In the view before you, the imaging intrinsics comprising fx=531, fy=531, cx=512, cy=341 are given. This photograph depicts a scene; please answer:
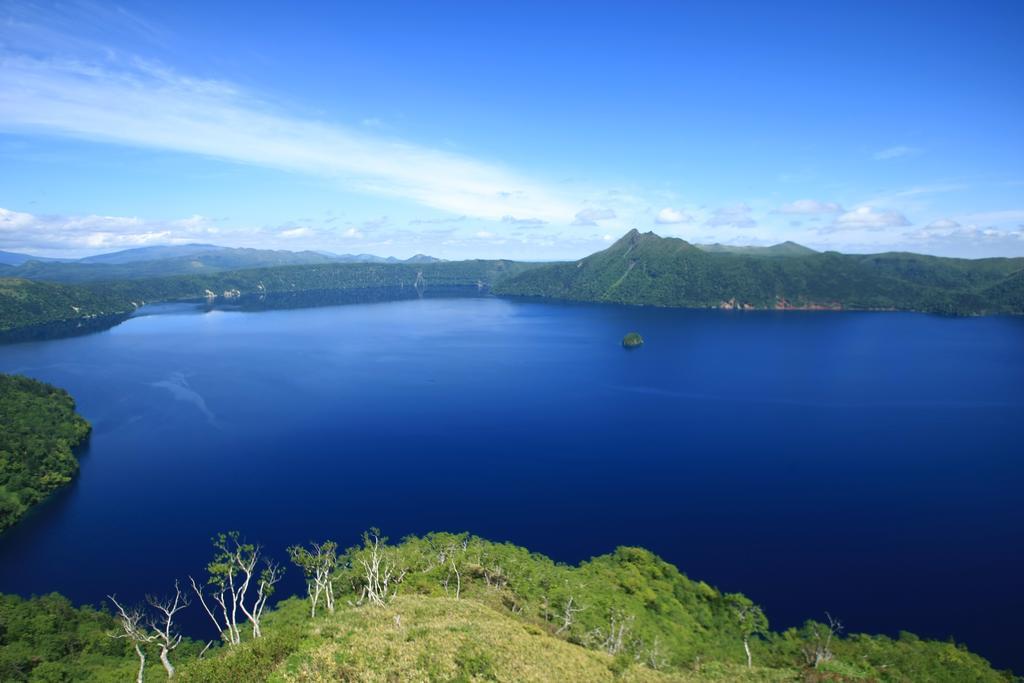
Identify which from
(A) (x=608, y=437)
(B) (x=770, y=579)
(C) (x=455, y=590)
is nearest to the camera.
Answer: (C) (x=455, y=590)

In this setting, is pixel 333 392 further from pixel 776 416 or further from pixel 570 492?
pixel 776 416

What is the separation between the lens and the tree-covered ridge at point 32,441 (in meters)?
80.8

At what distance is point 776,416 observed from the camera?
11931 centimetres

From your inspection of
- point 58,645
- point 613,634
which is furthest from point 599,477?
point 58,645

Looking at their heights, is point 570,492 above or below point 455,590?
below

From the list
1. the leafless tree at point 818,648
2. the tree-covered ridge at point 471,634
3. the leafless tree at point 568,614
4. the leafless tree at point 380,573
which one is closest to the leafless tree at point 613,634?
the tree-covered ridge at point 471,634

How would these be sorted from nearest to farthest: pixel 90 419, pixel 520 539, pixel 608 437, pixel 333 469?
pixel 520 539 < pixel 333 469 < pixel 608 437 < pixel 90 419

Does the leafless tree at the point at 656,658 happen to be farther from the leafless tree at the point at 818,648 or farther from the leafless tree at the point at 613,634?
the leafless tree at the point at 818,648

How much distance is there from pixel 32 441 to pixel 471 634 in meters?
102

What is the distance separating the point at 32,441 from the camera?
3600 inches

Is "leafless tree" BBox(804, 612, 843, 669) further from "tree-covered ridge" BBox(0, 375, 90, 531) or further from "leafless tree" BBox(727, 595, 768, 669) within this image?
"tree-covered ridge" BBox(0, 375, 90, 531)

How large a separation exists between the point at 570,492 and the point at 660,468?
62.3 ft

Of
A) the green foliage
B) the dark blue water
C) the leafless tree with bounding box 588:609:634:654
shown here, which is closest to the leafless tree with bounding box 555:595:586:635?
the leafless tree with bounding box 588:609:634:654

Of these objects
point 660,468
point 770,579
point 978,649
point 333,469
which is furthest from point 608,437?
point 978,649
